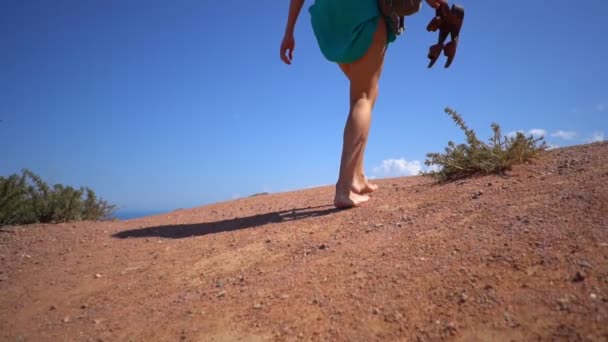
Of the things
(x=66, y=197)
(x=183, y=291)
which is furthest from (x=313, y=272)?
(x=66, y=197)

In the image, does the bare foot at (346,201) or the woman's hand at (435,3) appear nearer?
the woman's hand at (435,3)

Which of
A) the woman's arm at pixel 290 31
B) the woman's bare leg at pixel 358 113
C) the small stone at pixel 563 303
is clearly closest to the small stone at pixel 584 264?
the small stone at pixel 563 303

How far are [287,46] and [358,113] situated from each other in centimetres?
88

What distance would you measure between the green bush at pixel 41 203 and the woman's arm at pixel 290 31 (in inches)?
138

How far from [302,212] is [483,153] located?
1.57 m

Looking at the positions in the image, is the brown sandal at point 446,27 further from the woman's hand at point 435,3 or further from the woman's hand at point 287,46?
the woman's hand at point 287,46

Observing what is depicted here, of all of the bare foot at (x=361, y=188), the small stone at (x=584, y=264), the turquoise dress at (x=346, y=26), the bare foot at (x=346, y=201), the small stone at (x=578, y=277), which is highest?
the turquoise dress at (x=346, y=26)

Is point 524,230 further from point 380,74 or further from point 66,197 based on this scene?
point 66,197

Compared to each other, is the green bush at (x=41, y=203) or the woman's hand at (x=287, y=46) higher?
the woman's hand at (x=287, y=46)

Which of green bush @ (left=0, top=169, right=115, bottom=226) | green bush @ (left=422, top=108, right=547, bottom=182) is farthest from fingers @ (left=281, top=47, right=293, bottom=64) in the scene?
green bush @ (left=0, top=169, right=115, bottom=226)

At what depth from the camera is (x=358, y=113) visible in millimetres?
2734

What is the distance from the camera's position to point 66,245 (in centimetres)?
301

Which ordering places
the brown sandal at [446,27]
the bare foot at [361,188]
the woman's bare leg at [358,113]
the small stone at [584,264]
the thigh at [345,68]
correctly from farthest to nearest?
the bare foot at [361,188] → the thigh at [345,68] → the woman's bare leg at [358,113] → the brown sandal at [446,27] → the small stone at [584,264]

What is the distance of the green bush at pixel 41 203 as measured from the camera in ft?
13.2
